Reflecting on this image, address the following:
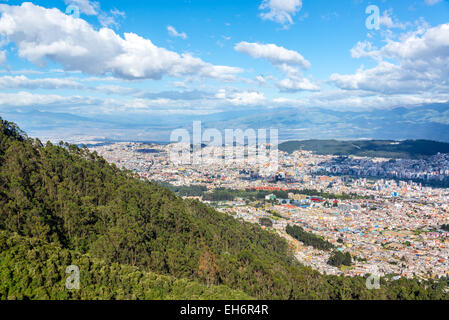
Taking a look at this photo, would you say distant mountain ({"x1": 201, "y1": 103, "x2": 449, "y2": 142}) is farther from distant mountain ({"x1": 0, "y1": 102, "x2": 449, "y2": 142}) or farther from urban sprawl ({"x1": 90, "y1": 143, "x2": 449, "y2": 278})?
urban sprawl ({"x1": 90, "y1": 143, "x2": 449, "y2": 278})

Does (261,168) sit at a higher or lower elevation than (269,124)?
lower

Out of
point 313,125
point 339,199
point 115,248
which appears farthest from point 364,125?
point 115,248

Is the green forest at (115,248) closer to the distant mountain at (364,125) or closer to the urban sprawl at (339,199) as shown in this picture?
the urban sprawl at (339,199)

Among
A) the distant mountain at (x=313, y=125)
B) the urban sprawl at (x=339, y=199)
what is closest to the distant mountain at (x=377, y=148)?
the urban sprawl at (x=339, y=199)

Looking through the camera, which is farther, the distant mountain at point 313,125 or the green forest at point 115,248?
the distant mountain at point 313,125

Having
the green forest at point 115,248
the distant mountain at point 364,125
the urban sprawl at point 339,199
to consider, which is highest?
the distant mountain at point 364,125

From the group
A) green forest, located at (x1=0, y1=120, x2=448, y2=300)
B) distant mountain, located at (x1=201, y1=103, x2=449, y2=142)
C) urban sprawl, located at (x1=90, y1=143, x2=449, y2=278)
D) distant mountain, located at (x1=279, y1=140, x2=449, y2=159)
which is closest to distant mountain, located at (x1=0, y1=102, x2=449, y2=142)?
distant mountain, located at (x1=201, y1=103, x2=449, y2=142)

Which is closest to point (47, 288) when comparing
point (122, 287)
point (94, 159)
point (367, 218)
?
point (122, 287)
